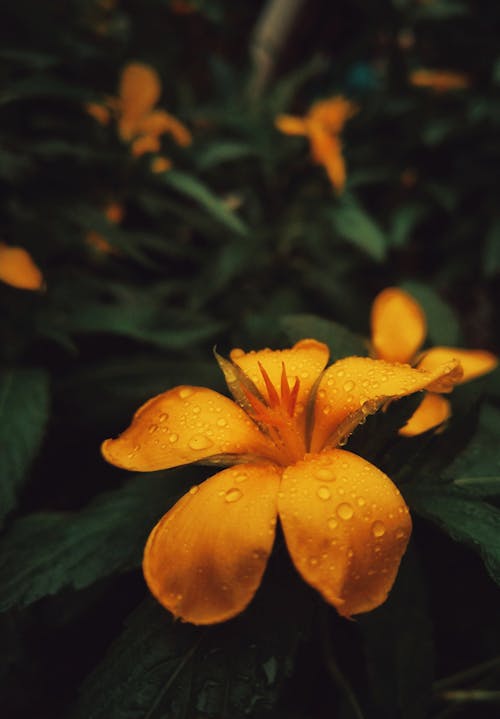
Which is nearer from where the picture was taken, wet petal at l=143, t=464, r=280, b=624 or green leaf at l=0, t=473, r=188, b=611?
wet petal at l=143, t=464, r=280, b=624

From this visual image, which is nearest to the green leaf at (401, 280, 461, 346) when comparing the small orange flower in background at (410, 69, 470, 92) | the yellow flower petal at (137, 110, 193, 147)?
the yellow flower petal at (137, 110, 193, 147)

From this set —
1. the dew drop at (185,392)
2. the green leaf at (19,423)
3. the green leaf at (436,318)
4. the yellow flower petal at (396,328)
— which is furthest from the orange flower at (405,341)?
the green leaf at (19,423)

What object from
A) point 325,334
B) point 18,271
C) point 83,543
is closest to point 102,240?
point 18,271

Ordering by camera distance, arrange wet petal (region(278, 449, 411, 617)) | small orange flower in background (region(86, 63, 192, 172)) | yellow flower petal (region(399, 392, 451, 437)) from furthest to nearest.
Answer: small orange flower in background (region(86, 63, 192, 172)) → yellow flower petal (region(399, 392, 451, 437)) → wet petal (region(278, 449, 411, 617))

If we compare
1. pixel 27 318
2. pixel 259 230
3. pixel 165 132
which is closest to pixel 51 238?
pixel 27 318

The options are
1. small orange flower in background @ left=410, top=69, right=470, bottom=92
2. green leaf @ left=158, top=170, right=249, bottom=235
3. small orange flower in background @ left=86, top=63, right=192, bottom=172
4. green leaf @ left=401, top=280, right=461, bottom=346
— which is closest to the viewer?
green leaf @ left=401, top=280, right=461, bottom=346

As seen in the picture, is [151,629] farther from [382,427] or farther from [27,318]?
[27,318]

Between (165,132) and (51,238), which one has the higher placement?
(165,132)

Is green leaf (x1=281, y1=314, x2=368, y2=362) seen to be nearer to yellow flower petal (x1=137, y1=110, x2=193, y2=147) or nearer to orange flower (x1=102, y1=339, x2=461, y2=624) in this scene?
orange flower (x1=102, y1=339, x2=461, y2=624)
